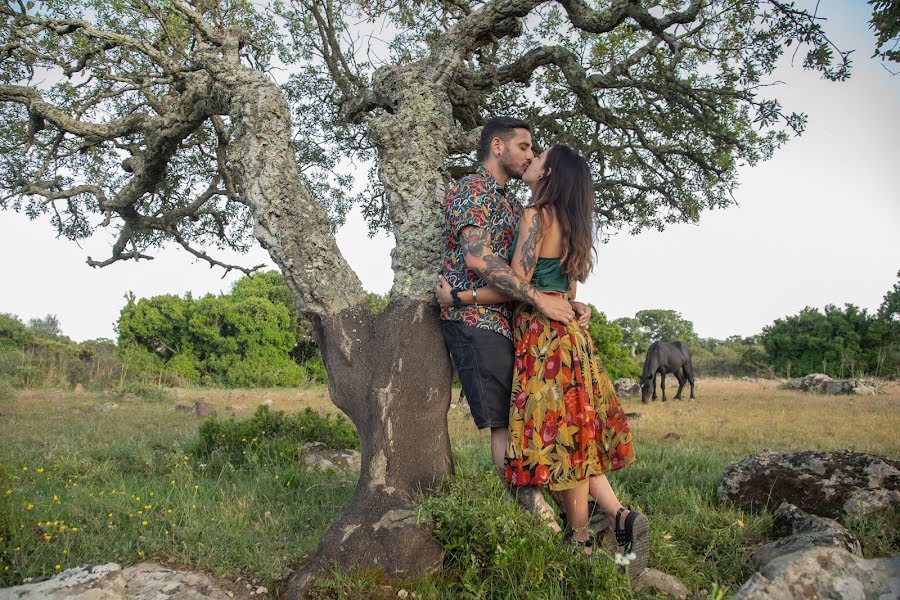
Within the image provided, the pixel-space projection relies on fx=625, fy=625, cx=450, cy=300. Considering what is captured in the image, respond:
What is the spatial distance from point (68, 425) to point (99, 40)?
5658 millimetres

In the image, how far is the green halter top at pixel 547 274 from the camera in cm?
382

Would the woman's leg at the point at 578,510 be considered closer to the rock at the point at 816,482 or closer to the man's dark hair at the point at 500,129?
the rock at the point at 816,482

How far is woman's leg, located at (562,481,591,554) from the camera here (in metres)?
3.68

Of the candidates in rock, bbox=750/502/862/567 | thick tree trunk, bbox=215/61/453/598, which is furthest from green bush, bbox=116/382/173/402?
rock, bbox=750/502/862/567

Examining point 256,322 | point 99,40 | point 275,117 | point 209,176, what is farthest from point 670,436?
point 256,322

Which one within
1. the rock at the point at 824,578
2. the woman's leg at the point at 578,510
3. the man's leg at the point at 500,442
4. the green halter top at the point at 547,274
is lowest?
the woman's leg at the point at 578,510

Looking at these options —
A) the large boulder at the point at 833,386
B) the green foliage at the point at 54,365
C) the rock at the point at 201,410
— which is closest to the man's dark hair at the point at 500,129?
the rock at the point at 201,410

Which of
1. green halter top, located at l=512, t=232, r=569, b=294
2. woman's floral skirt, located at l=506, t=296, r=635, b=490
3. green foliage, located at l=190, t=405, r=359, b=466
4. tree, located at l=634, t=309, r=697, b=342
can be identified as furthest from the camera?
tree, located at l=634, t=309, r=697, b=342

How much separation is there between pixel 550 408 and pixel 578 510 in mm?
654

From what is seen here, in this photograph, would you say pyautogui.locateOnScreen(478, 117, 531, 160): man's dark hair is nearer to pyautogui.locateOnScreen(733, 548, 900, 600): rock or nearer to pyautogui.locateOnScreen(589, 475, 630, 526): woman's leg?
pyautogui.locateOnScreen(589, 475, 630, 526): woman's leg

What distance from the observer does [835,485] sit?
4684 millimetres

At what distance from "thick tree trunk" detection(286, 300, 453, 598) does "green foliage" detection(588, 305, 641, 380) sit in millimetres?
16795

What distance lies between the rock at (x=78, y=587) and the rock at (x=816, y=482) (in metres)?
4.23

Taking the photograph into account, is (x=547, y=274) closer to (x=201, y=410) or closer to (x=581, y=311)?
(x=581, y=311)
